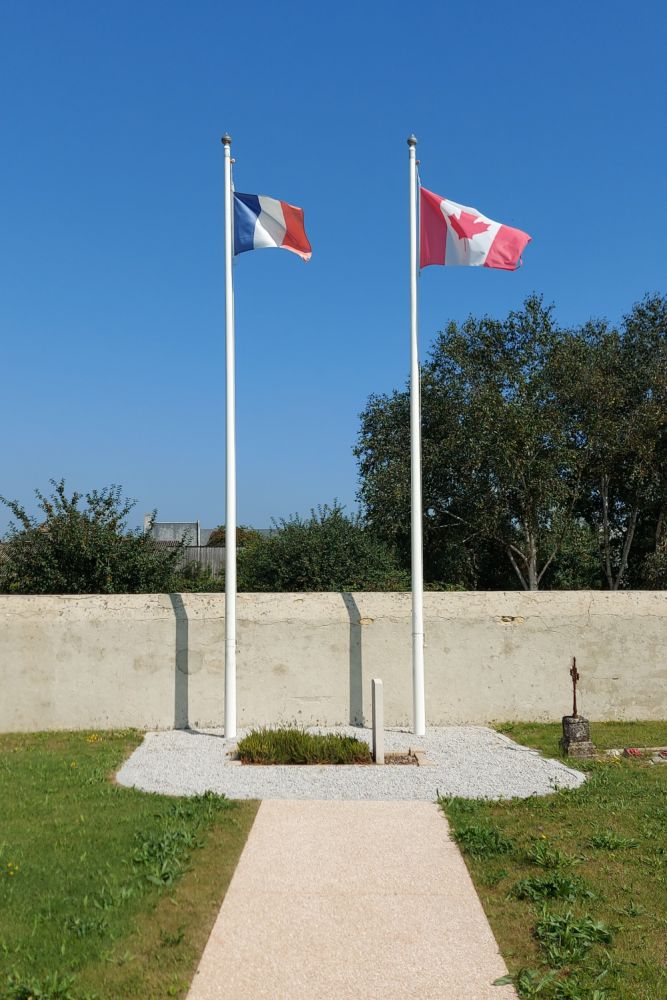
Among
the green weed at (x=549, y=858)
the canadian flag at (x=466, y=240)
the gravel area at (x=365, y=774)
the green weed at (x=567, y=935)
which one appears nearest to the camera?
the green weed at (x=567, y=935)

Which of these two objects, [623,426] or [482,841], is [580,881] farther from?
[623,426]

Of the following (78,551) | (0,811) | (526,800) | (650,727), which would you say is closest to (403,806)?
(526,800)

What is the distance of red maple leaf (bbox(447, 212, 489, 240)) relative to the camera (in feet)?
35.4

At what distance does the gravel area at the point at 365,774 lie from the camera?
791cm

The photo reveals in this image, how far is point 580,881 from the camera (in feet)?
17.7

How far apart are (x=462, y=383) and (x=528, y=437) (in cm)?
377

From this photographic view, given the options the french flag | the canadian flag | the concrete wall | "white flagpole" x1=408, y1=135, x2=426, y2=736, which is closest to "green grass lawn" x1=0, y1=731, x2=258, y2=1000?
the concrete wall

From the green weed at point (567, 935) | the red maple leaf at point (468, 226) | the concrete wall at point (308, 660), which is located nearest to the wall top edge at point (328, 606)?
the concrete wall at point (308, 660)

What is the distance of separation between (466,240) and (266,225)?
249cm

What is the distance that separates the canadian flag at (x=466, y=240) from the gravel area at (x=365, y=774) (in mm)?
5822

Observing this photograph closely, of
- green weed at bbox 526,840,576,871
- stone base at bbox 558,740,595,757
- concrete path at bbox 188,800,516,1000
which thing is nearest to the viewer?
concrete path at bbox 188,800,516,1000

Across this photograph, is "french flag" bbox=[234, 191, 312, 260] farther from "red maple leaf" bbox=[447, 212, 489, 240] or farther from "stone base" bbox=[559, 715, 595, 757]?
"stone base" bbox=[559, 715, 595, 757]

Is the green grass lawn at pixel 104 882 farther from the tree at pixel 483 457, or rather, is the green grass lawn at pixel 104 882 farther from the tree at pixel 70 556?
the tree at pixel 483 457

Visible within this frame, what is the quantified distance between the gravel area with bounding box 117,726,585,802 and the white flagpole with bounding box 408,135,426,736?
1.90 ft
